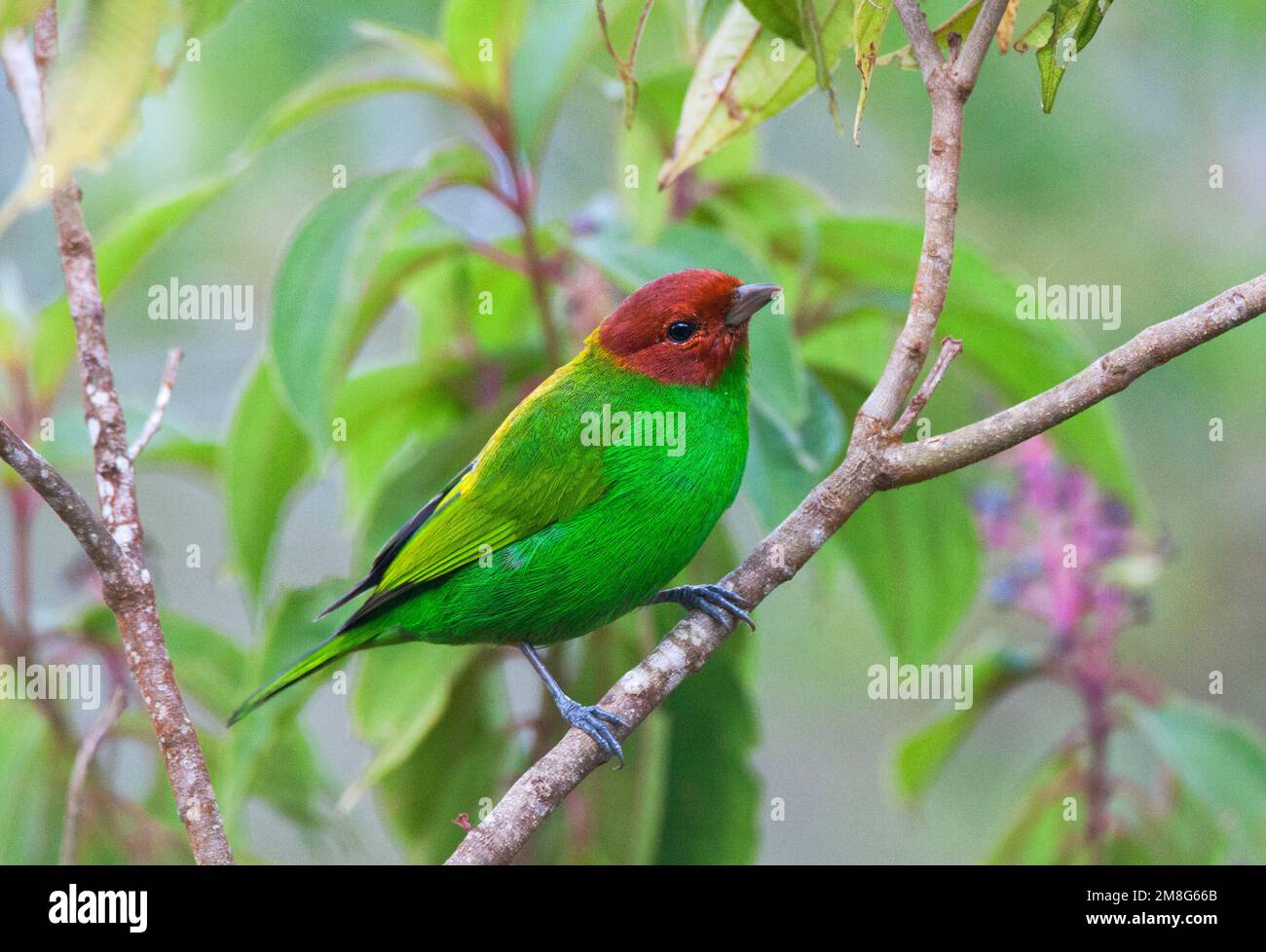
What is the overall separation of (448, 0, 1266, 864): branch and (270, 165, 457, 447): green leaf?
84 centimetres

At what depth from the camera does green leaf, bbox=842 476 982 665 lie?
9.87 feet

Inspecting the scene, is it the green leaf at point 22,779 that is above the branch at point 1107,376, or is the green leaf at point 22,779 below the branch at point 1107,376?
below

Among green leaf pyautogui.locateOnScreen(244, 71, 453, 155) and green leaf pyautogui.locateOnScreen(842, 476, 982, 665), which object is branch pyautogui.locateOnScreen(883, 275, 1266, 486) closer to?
green leaf pyautogui.locateOnScreen(842, 476, 982, 665)

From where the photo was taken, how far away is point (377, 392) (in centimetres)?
303

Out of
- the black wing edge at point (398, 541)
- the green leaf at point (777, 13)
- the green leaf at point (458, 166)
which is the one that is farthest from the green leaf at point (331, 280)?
the green leaf at point (777, 13)

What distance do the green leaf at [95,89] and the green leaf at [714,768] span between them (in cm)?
194

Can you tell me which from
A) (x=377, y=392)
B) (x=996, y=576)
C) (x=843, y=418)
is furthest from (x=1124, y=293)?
(x=377, y=392)

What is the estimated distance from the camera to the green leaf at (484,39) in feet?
8.98

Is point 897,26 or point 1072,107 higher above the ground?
point 1072,107
